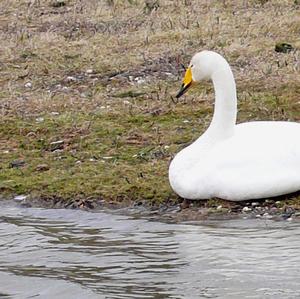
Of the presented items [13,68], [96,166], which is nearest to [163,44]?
[13,68]

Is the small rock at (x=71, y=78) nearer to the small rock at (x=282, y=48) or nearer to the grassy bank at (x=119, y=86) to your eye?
the grassy bank at (x=119, y=86)

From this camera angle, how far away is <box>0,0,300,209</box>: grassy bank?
30.6ft

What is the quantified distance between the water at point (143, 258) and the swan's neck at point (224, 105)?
1016 mm

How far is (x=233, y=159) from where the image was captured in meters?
8.12

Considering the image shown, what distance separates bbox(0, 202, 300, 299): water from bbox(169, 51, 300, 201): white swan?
40 centimetres

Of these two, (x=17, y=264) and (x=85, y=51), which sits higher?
(x=85, y=51)

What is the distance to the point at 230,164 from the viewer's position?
26.6 feet

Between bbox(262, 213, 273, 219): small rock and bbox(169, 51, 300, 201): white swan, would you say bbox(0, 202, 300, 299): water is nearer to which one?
bbox(262, 213, 273, 219): small rock

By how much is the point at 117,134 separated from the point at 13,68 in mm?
3775

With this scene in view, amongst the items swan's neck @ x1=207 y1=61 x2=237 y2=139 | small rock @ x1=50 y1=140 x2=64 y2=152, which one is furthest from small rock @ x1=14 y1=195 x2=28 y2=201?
swan's neck @ x1=207 y1=61 x2=237 y2=139

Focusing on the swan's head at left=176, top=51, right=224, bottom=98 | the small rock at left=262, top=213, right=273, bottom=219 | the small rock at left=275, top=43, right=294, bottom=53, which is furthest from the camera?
the small rock at left=275, top=43, right=294, bottom=53

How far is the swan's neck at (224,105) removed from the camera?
8.53m

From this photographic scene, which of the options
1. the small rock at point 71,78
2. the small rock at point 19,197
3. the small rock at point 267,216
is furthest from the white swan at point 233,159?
the small rock at point 71,78

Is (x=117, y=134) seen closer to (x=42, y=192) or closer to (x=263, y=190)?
(x=42, y=192)
